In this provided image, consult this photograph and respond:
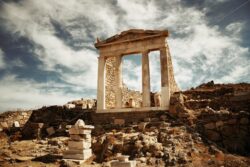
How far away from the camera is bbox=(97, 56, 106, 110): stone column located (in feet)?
54.5

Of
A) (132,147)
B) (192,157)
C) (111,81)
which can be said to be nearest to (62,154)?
(132,147)

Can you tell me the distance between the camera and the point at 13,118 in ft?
61.4

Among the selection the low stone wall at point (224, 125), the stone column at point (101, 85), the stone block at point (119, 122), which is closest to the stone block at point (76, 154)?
the stone block at point (119, 122)

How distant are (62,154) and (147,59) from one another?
849 centimetres

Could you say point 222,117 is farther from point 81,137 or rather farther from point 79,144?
point 79,144

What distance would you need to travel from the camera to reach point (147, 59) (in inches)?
634

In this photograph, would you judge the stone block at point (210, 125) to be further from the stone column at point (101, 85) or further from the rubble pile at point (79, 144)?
the stone column at point (101, 85)

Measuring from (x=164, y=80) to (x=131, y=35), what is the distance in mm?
4120

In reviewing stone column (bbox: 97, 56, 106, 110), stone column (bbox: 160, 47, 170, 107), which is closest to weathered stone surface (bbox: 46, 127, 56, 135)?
stone column (bbox: 97, 56, 106, 110)

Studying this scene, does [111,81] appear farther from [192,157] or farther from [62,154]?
[192,157]

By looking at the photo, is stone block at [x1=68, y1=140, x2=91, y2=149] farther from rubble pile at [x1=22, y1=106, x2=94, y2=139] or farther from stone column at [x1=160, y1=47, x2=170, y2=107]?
stone column at [x1=160, y1=47, x2=170, y2=107]

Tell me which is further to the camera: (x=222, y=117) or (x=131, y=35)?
(x=131, y=35)

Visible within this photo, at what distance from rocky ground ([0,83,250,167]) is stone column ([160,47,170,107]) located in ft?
2.35

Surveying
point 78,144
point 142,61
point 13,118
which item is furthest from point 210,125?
point 13,118
